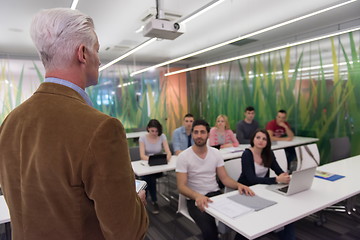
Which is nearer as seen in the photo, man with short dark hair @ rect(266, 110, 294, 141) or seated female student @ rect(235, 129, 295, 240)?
seated female student @ rect(235, 129, 295, 240)

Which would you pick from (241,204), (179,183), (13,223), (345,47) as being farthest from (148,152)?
(345,47)

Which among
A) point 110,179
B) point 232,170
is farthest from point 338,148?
point 110,179

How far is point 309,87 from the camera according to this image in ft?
17.3

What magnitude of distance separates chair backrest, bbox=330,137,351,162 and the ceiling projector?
327 cm

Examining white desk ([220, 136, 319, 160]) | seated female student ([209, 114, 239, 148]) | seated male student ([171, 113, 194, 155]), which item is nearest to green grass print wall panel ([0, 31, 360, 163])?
white desk ([220, 136, 319, 160])

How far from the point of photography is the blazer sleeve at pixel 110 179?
65 centimetres

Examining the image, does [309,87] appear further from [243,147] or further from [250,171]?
[250,171]

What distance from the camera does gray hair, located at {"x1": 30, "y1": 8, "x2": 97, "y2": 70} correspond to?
2.33 ft

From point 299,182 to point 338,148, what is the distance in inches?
104

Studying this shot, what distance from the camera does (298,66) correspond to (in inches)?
214

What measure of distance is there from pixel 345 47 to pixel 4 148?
5666mm

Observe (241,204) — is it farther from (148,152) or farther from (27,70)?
(27,70)

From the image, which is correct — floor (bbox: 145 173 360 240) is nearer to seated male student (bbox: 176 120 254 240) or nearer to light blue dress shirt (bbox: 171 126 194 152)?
seated male student (bbox: 176 120 254 240)

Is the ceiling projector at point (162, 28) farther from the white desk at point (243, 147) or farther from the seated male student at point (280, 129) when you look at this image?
the seated male student at point (280, 129)
